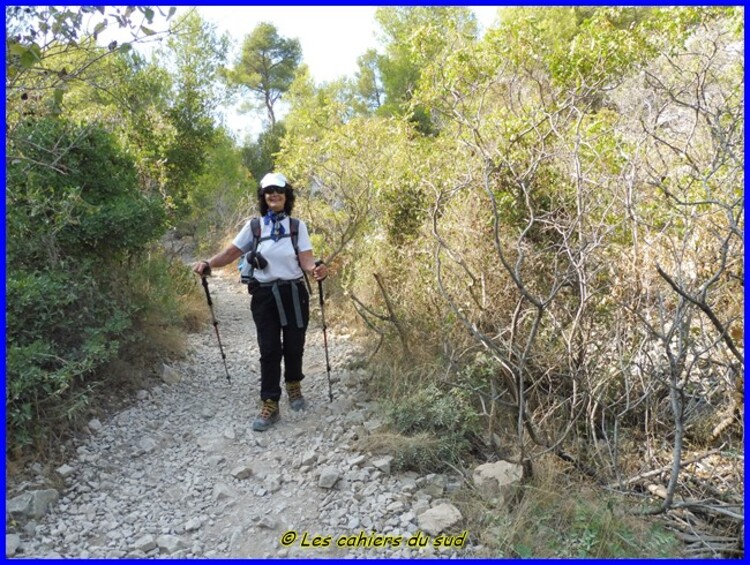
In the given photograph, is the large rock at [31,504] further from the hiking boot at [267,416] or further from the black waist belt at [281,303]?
the black waist belt at [281,303]

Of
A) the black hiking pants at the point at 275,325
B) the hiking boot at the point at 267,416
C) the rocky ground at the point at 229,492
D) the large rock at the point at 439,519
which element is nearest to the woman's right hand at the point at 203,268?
the black hiking pants at the point at 275,325

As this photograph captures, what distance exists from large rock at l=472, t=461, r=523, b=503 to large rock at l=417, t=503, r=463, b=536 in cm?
29

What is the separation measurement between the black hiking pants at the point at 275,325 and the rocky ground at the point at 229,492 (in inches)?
18.4

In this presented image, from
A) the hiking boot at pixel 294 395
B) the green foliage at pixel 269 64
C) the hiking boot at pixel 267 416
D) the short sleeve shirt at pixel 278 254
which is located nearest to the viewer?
the short sleeve shirt at pixel 278 254

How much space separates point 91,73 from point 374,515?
5.11 m

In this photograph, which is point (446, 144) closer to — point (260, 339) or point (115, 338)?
point (260, 339)

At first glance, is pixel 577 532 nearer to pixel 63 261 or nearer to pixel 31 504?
pixel 31 504

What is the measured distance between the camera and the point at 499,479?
3.49 metres

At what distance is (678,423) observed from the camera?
3.28m

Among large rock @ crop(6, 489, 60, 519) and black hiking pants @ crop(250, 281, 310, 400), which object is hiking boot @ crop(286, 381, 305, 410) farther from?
large rock @ crop(6, 489, 60, 519)

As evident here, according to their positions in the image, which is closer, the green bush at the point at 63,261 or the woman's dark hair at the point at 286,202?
the green bush at the point at 63,261

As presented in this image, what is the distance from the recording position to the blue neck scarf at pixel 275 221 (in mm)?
4477

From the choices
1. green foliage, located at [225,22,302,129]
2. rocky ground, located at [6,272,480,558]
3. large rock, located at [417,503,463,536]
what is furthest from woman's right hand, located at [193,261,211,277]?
green foliage, located at [225,22,302,129]

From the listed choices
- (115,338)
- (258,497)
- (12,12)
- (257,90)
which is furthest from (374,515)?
(257,90)
